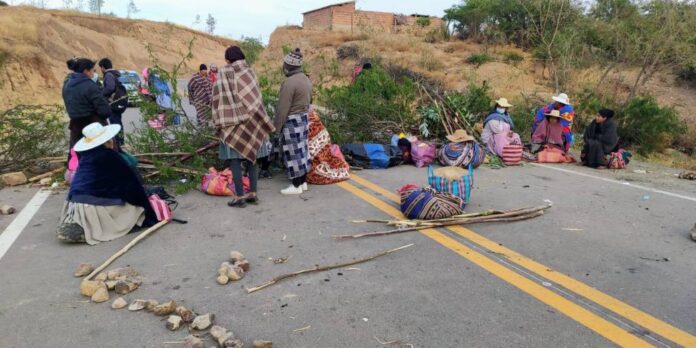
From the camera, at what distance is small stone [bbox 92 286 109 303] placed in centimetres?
317

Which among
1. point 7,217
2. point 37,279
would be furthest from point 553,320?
point 7,217

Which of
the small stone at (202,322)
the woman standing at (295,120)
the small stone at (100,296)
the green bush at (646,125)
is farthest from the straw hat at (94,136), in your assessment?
the green bush at (646,125)

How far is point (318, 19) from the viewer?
3628 centimetres

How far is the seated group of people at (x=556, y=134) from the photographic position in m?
7.82

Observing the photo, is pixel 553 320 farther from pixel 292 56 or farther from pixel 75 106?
pixel 75 106

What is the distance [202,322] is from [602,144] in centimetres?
736

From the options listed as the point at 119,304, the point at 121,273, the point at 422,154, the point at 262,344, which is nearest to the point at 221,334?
the point at 262,344

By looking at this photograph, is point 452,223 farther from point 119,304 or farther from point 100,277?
point 100,277

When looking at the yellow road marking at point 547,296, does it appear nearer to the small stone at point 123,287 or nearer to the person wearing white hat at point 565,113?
the small stone at point 123,287

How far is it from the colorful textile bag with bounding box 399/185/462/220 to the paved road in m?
0.28

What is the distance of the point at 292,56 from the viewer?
5.65 meters

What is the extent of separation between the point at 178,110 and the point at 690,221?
6445mm

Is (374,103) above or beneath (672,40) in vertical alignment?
beneath

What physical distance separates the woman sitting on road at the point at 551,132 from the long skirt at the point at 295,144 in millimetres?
4847
